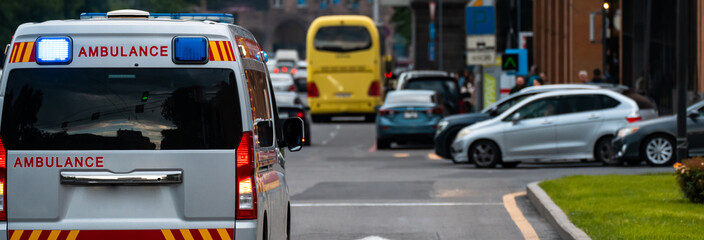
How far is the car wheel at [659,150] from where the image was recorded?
21.8 meters

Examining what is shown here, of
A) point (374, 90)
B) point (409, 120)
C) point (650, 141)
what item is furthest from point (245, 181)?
point (374, 90)

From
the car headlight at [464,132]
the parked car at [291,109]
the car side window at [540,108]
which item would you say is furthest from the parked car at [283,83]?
the car side window at [540,108]

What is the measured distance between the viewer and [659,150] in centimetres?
2186

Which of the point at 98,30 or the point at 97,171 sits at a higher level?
the point at 98,30

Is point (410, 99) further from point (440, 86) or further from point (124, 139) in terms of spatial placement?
point (124, 139)

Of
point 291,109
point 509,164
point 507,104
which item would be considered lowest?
point 509,164

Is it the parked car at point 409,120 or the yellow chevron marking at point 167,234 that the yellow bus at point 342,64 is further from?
the yellow chevron marking at point 167,234

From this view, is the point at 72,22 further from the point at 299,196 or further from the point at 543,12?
the point at 543,12

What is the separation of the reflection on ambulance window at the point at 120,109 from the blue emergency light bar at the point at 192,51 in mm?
66

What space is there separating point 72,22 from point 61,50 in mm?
229

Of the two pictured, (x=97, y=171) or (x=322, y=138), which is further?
(x=322, y=138)

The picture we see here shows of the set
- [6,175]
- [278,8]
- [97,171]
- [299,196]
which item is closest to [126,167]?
[97,171]

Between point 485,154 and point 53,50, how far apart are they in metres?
16.3

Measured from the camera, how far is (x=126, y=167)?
7.72m
